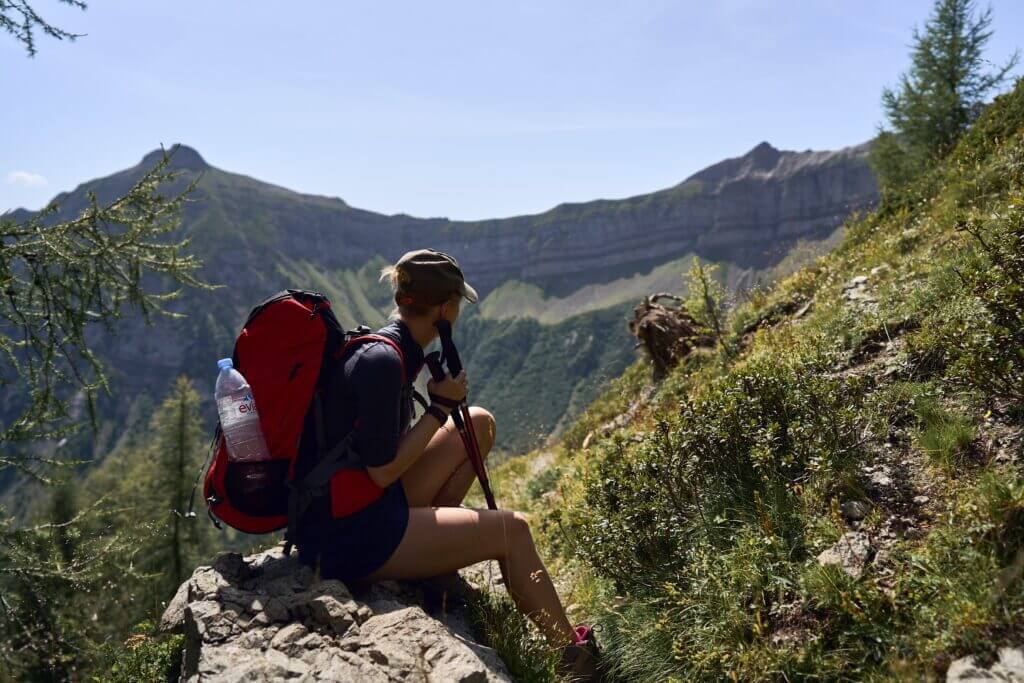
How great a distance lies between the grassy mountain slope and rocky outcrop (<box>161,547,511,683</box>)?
48cm

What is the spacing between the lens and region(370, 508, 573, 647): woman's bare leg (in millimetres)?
3459

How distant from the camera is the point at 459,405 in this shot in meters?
3.76

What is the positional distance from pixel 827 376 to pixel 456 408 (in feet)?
9.50

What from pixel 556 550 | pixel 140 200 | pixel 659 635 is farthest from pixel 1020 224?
pixel 140 200

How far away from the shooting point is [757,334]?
759 cm

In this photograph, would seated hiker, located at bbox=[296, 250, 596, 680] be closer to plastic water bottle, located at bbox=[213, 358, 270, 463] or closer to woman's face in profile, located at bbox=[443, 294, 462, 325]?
woman's face in profile, located at bbox=[443, 294, 462, 325]

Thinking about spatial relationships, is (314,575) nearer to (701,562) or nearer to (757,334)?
(701,562)

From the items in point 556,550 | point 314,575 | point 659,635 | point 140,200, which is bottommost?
point 556,550

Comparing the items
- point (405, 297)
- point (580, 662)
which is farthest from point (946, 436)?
point (405, 297)

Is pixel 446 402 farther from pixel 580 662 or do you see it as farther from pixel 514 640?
A: pixel 580 662

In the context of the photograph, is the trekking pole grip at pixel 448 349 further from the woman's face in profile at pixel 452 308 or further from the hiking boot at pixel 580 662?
the hiking boot at pixel 580 662

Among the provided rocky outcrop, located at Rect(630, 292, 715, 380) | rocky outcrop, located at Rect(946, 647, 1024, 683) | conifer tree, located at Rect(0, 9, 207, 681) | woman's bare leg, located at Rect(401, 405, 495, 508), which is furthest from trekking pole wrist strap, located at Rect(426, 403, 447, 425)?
rocky outcrop, located at Rect(630, 292, 715, 380)

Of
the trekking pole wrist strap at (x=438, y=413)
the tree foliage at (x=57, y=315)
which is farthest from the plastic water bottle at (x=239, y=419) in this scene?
the tree foliage at (x=57, y=315)

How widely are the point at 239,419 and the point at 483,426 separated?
5.55 ft
